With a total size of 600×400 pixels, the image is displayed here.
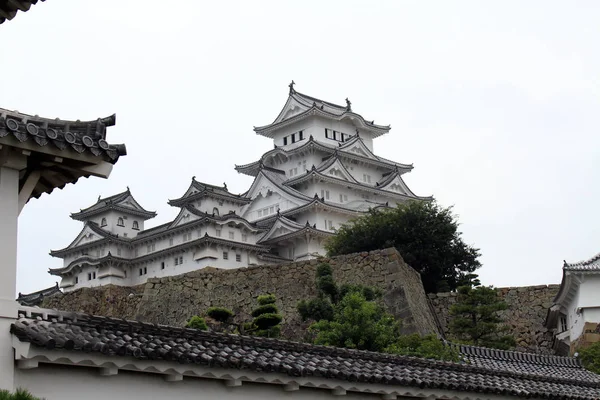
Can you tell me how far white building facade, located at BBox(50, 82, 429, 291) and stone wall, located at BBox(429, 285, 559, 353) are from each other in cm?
1615

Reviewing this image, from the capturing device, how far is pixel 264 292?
30.5m

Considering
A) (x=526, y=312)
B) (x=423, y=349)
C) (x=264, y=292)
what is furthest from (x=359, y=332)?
(x=526, y=312)

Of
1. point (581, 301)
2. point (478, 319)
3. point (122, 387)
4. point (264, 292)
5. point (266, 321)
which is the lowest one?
point (122, 387)

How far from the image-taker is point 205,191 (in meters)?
50.5

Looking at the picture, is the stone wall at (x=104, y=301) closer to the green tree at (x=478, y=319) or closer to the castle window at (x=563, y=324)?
the green tree at (x=478, y=319)

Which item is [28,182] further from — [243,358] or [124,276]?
[124,276]

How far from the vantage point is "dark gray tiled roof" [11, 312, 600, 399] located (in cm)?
753

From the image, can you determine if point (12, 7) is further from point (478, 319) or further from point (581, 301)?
point (581, 301)

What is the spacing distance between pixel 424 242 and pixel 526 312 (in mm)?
5897

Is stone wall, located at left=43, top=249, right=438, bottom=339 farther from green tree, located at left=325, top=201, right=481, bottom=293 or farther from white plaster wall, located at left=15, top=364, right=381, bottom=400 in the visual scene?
white plaster wall, located at left=15, top=364, right=381, bottom=400

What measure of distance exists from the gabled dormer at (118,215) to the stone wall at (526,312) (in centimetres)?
2782

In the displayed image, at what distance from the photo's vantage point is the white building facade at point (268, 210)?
48.9m

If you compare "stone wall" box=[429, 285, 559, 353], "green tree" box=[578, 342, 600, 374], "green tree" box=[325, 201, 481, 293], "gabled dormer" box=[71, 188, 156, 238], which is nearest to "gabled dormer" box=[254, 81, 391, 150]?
"gabled dormer" box=[71, 188, 156, 238]

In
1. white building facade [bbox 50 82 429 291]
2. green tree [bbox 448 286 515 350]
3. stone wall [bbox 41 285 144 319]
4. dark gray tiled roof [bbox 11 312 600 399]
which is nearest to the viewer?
dark gray tiled roof [bbox 11 312 600 399]
